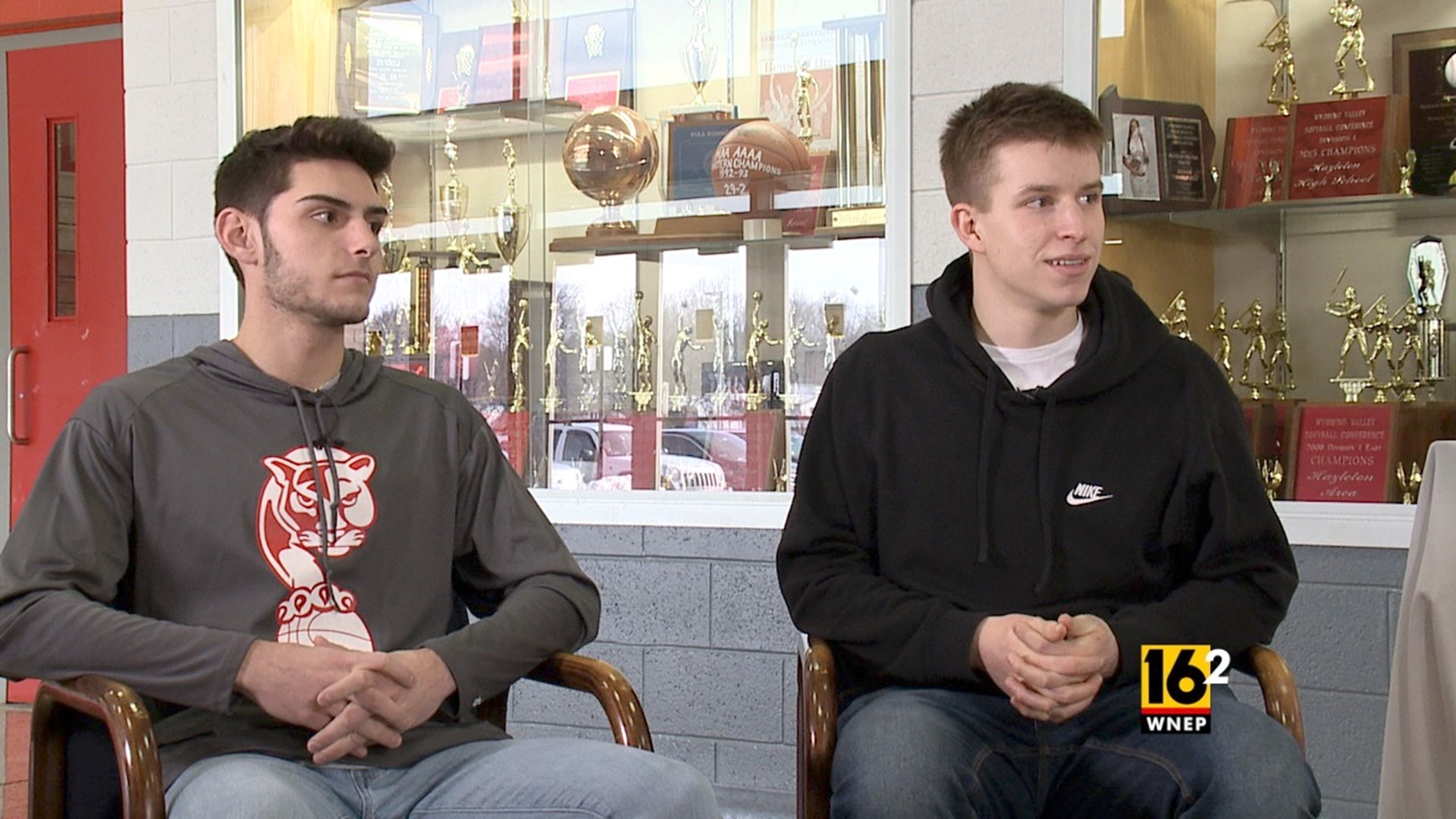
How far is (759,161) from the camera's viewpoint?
377 cm

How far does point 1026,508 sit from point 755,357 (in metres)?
1.77

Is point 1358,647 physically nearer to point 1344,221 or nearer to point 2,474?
point 1344,221

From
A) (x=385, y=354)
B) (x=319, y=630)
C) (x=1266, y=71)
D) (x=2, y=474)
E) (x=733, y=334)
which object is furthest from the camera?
(x=2, y=474)

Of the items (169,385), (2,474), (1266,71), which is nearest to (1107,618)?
(169,385)

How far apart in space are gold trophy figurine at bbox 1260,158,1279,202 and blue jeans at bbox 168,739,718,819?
1.99 m

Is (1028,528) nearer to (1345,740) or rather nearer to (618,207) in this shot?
(1345,740)

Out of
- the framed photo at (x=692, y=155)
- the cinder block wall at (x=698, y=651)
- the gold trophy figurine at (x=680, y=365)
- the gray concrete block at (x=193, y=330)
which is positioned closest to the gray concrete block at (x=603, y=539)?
the cinder block wall at (x=698, y=651)

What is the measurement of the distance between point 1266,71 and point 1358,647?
3.87 ft

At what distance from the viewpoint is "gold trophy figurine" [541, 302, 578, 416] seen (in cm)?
397

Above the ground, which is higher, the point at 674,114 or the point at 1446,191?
the point at 674,114

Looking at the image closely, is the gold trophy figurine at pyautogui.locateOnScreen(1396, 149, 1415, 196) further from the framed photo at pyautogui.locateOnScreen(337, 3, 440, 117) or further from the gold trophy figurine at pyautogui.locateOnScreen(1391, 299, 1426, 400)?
the framed photo at pyautogui.locateOnScreen(337, 3, 440, 117)

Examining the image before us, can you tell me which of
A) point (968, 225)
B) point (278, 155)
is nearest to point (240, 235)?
point (278, 155)

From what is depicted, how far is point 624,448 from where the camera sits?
3.87m

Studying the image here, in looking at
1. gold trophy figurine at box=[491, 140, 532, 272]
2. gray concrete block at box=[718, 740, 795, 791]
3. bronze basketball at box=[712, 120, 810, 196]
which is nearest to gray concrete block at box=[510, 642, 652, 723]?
gray concrete block at box=[718, 740, 795, 791]
